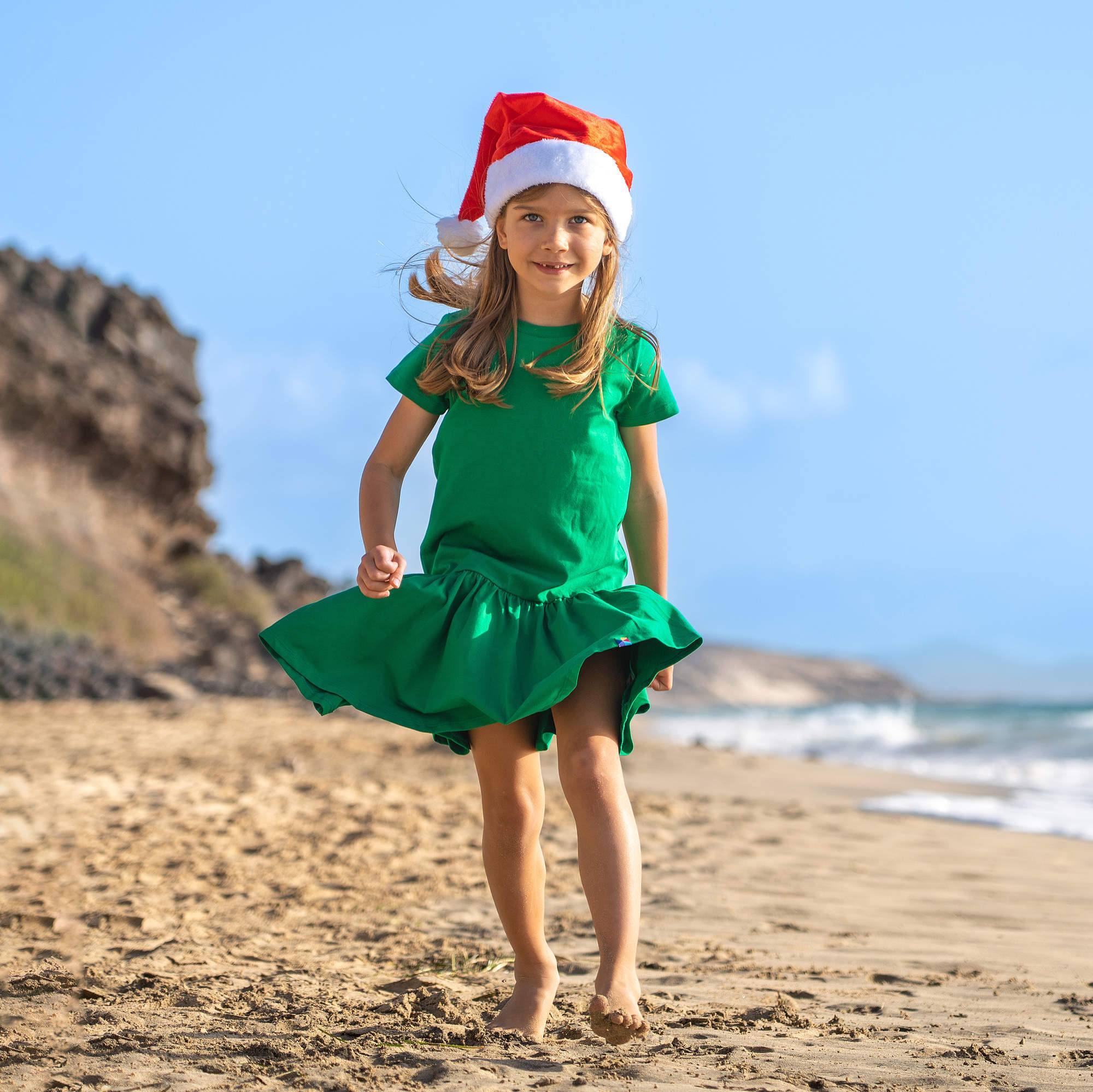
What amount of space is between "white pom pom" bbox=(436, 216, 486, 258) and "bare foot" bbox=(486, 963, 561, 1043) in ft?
5.34

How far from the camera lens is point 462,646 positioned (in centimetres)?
226

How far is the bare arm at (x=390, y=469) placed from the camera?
2.58 m

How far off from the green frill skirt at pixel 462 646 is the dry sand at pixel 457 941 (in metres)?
0.61

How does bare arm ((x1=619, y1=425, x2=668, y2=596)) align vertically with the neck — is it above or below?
below

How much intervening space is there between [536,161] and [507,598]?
3.22 ft

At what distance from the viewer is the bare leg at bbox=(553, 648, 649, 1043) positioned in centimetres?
209

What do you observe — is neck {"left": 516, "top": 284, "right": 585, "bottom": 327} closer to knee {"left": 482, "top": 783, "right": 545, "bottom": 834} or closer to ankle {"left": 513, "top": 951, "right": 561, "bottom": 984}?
knee {"left": 482, "top": 783, "right": 545, "bottom": 834}

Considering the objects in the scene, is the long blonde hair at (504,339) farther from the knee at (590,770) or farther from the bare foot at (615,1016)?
the bare foot at (615,1016)

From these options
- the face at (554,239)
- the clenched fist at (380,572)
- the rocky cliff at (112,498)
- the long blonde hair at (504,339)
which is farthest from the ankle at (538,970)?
the rocky cliff at (112,498)

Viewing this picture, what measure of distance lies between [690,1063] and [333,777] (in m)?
4.83

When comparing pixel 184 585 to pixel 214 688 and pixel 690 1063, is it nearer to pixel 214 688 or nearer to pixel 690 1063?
pixel 214 688

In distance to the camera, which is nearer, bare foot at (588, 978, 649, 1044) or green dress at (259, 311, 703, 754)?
bare foot at (588, 978, 649, 1044)

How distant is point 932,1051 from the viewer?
2191 millimetres

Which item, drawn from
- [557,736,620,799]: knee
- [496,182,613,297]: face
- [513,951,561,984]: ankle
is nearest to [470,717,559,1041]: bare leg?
[513,951,561,984]: ankle
